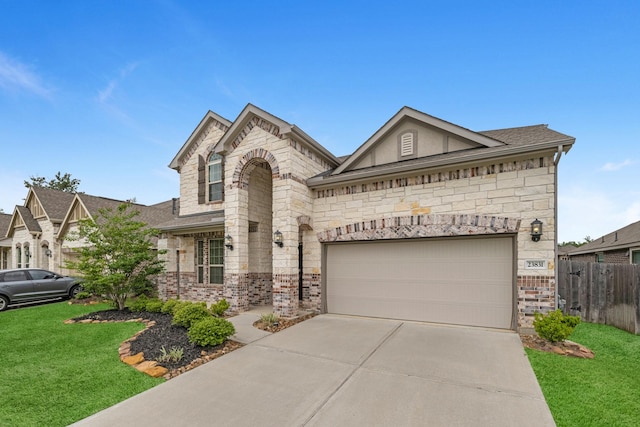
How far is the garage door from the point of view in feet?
22.0

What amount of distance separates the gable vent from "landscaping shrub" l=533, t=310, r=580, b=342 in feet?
16.1

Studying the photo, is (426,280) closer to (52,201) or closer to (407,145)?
(407,145)

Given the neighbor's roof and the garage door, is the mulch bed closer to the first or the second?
the garage door

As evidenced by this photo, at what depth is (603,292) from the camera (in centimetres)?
753

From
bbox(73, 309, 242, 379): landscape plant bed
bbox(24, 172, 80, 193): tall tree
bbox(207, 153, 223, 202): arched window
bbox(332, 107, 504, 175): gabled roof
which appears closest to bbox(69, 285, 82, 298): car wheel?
bbox(207, 153, 223, 202): arched window

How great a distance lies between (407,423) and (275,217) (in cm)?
621

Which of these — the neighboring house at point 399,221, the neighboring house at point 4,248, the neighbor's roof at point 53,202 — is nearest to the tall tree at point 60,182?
the neighboring house at point 4,248

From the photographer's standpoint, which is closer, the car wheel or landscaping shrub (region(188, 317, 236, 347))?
landscaping shrub (region(188, 317, 236, 347))

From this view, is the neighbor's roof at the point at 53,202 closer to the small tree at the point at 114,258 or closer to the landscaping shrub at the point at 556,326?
the small tree at the point at 114,258

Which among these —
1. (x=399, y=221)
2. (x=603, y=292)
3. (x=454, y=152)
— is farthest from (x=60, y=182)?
(x=603, y=292)

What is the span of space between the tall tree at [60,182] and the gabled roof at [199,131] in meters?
34.4

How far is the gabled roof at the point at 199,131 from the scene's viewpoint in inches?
463

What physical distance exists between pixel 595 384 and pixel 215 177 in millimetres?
12016

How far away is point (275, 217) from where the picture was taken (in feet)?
27.7
